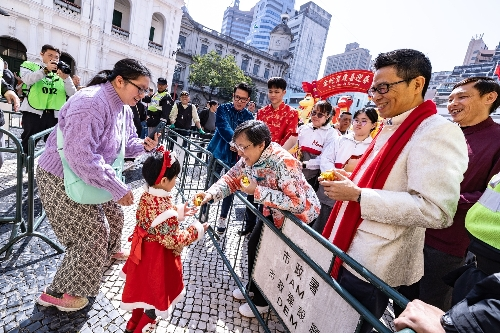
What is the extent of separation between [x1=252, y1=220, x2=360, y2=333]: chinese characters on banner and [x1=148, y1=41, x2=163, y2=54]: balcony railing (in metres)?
23.4

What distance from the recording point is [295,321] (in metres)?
1.72

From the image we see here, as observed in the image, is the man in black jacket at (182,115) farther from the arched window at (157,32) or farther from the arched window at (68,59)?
the arched window at (157,32)

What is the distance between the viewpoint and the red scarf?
1.44m

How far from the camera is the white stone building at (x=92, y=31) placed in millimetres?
15688

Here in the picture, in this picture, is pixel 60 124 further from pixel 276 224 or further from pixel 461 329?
pixel 461 329

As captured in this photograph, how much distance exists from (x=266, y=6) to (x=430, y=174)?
108027 millimetres

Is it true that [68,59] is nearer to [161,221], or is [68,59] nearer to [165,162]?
[165,162]

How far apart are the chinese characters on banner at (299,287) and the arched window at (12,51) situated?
21326mm

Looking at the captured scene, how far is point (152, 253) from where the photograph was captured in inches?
75.9

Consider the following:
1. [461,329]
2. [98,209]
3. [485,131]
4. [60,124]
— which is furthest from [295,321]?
[60,124]

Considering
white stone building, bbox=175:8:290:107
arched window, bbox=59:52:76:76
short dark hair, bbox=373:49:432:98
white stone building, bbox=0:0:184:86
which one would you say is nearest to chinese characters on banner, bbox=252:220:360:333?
short dark hair, bbox=373:49:432:98

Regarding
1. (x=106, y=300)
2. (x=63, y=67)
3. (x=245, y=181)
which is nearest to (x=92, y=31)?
(x=63, y=67)

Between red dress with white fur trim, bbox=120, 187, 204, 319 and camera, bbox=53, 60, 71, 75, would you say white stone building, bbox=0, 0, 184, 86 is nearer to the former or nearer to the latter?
camera, bbox=53, 60, 71, 75

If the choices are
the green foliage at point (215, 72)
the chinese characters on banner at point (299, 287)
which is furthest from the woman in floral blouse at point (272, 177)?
the green foliage at point (215, 72)
